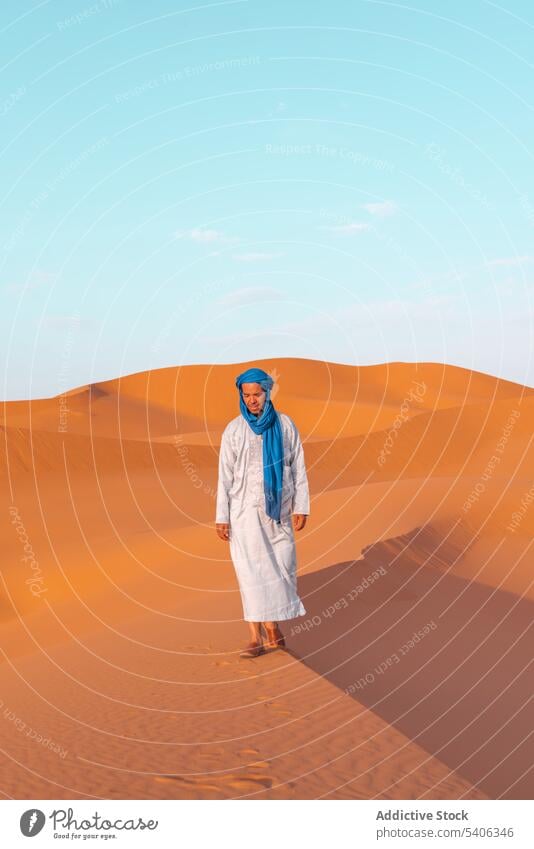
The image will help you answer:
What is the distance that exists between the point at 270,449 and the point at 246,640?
2.09 meters

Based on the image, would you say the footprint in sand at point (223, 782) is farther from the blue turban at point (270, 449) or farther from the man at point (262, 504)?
the blue turban at point (270, 449)

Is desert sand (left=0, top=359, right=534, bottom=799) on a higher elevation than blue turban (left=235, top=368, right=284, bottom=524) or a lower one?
lower

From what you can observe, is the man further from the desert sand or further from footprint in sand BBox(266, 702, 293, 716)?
footprint in sand BBox(266, 702, 293, 716)

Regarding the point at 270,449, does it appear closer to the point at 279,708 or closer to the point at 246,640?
the point at 246,640

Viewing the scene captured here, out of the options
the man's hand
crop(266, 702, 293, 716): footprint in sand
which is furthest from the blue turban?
crop(266, 702, 293, 716): footprint in sand

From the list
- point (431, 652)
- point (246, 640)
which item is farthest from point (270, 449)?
point (431, 652)

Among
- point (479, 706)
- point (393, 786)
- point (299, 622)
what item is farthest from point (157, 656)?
point (393, 786)

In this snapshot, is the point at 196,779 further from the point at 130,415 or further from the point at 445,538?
the point at 130,415

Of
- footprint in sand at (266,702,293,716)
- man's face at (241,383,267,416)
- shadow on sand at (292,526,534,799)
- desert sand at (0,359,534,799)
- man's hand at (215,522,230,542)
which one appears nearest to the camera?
desert sand at (0,359,534,799)

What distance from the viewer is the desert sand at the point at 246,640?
478 centimetres

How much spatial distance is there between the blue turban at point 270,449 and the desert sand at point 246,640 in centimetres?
141

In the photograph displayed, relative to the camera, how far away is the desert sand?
4777mm

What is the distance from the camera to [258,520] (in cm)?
692

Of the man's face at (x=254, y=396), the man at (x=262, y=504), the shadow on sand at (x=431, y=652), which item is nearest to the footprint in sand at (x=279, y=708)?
the shadow on sand at (x=431, y=652)
